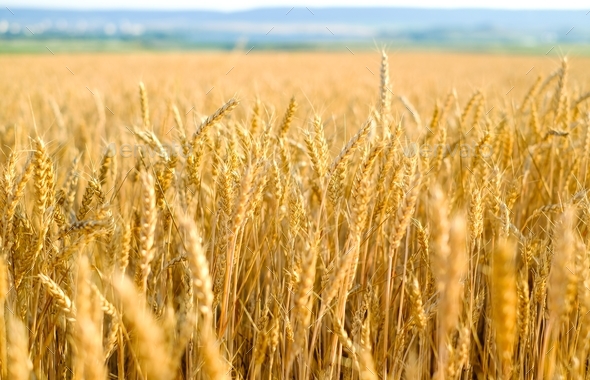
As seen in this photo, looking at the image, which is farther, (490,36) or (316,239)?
(490,36)

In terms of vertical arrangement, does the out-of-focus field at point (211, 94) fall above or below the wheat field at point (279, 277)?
above

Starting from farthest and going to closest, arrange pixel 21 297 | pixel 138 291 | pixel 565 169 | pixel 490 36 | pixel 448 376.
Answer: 1. pixel 490 36
2. pixel 565 169
3. pixel 21 297
4. pixel 138 291
5. pixel 448 376

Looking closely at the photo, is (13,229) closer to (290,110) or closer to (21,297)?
(21,297)

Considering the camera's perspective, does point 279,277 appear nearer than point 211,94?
A: Yes

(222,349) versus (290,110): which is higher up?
(290,110)

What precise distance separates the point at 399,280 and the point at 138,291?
0.95 metres

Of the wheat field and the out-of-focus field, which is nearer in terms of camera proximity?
the wheat field

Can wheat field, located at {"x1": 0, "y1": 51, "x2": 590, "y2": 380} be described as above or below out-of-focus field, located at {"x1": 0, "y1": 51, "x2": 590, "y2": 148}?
below

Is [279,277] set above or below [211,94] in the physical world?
below

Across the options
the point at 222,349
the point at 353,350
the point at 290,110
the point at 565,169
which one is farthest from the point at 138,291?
the point at 565,169

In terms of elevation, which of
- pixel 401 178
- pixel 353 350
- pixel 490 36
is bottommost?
pixel 353 350

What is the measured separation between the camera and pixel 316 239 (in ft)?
3.89

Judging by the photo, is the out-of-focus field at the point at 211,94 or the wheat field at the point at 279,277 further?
the out-of-focus field at the point at 211,94

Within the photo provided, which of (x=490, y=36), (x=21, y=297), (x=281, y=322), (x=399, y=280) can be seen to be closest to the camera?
(x=21, y=297)
